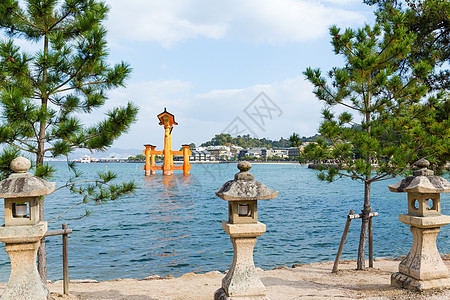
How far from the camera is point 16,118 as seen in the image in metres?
4.75

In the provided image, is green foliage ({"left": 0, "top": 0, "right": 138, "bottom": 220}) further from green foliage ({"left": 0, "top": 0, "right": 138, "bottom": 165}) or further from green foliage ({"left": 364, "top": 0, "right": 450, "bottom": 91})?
green foliage ({"left": 364, "top": 0, "right": 450, "bottom": 91})

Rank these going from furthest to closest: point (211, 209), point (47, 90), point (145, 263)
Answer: point (211, 209) < point (145, 263) < point (47, 90)

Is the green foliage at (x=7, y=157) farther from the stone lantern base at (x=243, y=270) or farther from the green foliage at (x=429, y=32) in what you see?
the green foliage at (x=429, y=32)

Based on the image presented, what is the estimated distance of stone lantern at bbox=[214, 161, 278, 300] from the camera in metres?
3.95

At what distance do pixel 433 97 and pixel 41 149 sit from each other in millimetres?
7439

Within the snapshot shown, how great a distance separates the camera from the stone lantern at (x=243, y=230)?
3945 mm

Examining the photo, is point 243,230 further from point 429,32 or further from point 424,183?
point 429,32

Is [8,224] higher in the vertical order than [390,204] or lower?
higher

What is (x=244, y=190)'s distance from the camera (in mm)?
3990

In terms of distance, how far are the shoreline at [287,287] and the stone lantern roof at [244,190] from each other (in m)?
2.13

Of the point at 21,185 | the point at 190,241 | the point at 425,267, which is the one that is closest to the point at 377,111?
the point at 425,267

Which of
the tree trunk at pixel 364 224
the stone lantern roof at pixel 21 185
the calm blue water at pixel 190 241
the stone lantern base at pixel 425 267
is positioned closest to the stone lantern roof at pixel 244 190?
the stone lantern roof at pixel 21 185

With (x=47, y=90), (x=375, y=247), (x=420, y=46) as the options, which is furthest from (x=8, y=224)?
(x=375, y=247)

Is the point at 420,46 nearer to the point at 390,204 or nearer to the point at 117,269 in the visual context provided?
the point at 117,269
